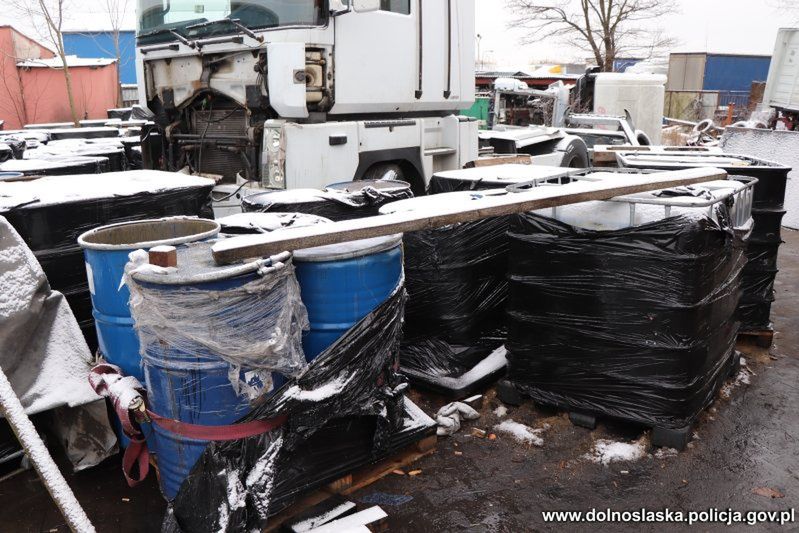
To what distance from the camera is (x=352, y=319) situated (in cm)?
278

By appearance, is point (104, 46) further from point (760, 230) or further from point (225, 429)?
point (225, 429)

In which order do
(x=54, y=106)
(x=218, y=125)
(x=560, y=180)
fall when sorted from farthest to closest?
1. (x=54, y=106)
2. (x=218, y=125)
3. (x=560, y=180)

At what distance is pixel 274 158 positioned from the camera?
520 centimetres

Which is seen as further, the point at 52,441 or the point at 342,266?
the point at 52,441

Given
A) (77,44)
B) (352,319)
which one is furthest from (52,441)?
(77,44)

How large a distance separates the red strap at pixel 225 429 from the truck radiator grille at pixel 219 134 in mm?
3521

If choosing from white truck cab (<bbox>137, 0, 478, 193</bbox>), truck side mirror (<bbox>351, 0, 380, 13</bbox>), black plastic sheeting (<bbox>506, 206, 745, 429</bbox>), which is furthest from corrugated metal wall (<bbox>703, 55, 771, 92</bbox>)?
black plastic sheeting (<bbox>506, 206, 745, 429</bbox>)

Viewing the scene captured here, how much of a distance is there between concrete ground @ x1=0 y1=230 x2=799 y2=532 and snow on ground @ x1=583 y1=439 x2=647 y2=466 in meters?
0.03

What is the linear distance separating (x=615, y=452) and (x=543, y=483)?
0.49 metres

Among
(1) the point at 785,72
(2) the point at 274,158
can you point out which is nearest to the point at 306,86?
Answer: (2) the point at 274,158

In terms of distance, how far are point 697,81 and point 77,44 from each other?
33.9 m

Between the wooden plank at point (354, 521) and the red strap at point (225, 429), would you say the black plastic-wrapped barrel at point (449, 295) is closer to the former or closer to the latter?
the wooden plank at point (354, 521)

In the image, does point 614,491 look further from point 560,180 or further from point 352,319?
point 560,180

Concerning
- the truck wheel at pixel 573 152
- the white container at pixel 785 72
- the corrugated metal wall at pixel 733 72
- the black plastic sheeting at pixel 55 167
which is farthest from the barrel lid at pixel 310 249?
the corrugated metal wall at pixel 733 72
